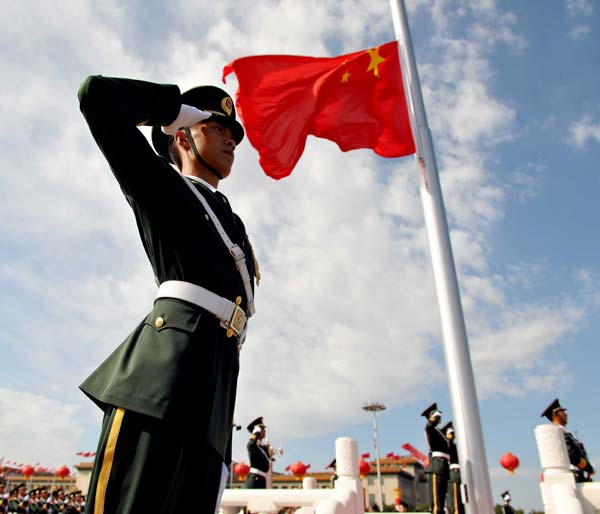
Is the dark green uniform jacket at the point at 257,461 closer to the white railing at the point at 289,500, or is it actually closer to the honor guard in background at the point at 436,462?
the white railing at the point at 289,500

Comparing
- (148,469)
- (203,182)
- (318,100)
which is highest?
(318,100)

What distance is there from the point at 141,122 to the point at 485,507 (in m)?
3.85

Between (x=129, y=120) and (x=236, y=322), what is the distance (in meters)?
0.77

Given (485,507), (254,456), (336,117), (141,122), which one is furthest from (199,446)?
(254,456)

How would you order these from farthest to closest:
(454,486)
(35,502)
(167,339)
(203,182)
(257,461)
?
(35,502), (257,461), (454,486), (203,182), (167,339)

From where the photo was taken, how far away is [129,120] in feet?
5.16

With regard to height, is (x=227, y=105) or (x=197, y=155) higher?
(x=227, y=105)

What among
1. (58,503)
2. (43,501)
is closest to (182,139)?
(43,501)

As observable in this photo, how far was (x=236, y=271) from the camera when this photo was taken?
6.06ft

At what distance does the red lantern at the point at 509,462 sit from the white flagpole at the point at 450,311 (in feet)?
44.7

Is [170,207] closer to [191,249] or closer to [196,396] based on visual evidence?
[191,249]

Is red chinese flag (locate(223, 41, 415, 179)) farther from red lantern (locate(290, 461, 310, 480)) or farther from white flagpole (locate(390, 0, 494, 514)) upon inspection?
red lantern (locate(290, 461, 310, 480))

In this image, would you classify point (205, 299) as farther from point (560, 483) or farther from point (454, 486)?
point (454, 486)

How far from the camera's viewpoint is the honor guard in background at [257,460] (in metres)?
10.3
